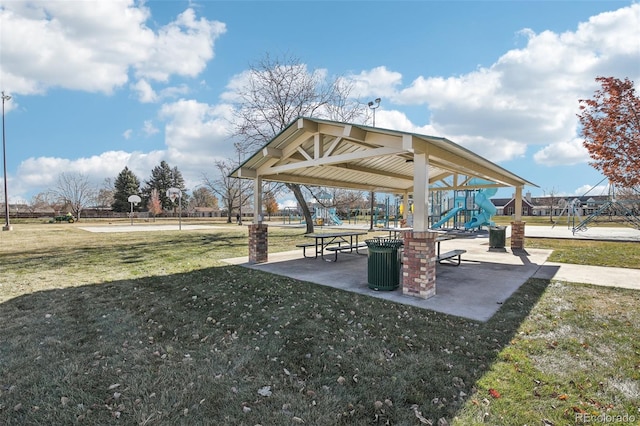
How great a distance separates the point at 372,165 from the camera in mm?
9703

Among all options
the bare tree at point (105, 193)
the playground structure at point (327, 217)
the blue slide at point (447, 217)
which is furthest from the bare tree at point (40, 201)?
the blue slide at point (447, 217)

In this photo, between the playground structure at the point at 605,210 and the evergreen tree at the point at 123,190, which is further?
the evergreen tree at the point at 123,190

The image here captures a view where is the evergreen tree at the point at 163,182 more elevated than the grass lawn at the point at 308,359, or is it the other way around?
the evergreen tree at the point at 163,182

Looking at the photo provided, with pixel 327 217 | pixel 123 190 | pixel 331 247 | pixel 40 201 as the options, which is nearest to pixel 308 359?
pixel 331 247

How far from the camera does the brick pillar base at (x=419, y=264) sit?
18.4ft

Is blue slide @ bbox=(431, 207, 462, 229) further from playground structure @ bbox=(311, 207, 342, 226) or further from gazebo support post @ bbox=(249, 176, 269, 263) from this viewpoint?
gazebo support post @ bbox=(249, 176, 269, 263)

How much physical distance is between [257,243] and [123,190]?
172 ft

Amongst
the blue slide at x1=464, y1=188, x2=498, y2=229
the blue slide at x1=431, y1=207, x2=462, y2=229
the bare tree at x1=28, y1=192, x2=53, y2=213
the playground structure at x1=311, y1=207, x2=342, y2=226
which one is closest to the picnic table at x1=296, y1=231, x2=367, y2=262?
the blue slide at x1=464, y1=188, x2=498, y2=229

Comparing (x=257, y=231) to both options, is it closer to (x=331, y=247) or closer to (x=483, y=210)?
(x=331, y=247)

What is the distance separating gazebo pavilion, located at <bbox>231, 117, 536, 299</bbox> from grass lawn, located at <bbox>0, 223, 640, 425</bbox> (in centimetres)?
120

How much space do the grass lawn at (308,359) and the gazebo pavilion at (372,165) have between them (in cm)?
120

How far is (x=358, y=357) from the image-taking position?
359 cm

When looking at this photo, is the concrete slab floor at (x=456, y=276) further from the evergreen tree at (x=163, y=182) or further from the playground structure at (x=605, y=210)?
the evergreen tree at (x=163, y=182)

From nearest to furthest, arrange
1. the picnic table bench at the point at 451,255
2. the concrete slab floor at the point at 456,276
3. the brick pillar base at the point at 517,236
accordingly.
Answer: the concrete slab floor at the point at 456,276 < the picnic table bench at the point at 451,255 < the brick pillar base at the point at 517,236
